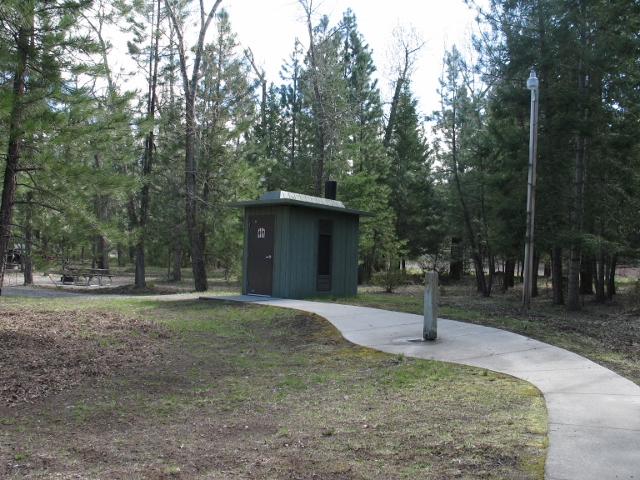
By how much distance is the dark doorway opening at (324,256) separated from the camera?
15.2 m

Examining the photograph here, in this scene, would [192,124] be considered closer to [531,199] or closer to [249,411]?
[531,199]

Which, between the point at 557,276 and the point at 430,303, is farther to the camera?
the point at 557,276

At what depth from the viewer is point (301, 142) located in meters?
29.3

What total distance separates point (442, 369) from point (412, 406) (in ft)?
4.90

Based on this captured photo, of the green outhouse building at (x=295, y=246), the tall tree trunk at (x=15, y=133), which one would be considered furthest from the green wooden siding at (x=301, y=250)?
the tall tree trunk at (x=15, y=133)

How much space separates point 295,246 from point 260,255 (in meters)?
1.06

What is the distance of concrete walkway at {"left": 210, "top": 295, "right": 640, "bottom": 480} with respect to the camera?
134 inches

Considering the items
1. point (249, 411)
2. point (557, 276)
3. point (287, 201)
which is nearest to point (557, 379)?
point (249, 411)

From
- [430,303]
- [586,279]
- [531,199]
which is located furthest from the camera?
[586,279]

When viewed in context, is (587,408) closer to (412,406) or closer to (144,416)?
(412,406)

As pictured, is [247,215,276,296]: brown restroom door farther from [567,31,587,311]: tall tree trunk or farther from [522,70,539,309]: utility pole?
[567,31,587,311]: tall tree trunk

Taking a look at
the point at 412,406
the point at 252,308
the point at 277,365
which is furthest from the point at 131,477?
the point at 252,308

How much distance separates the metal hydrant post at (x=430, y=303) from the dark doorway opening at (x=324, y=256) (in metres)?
7.34

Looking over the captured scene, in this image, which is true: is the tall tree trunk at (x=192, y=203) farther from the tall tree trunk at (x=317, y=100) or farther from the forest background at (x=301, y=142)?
the tall tree trunk at (x=317, y=100)
